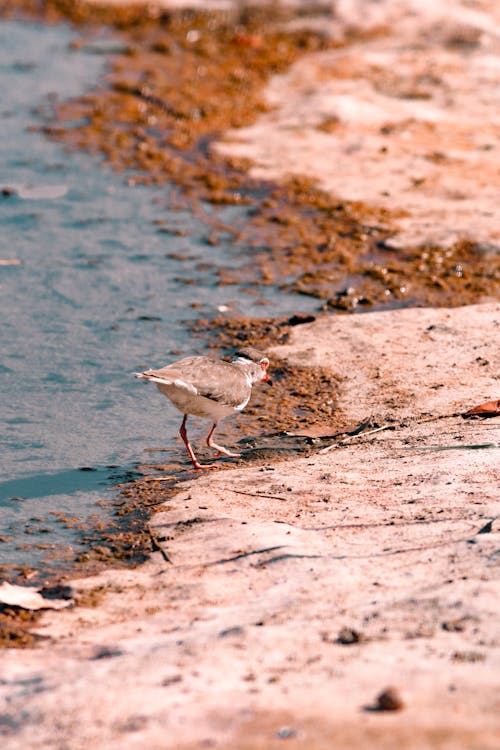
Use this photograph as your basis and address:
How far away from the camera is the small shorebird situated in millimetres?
7703

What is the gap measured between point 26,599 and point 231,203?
7.19 m

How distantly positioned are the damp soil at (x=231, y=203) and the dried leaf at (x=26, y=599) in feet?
0.33

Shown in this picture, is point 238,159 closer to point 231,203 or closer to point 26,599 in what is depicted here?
point 231,203

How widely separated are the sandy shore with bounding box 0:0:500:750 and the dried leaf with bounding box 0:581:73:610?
109 millimetres

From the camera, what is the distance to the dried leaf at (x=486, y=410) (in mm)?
8016

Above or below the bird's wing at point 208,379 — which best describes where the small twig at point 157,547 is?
below

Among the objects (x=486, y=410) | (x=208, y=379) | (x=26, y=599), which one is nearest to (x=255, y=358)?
(x=208, y=379)

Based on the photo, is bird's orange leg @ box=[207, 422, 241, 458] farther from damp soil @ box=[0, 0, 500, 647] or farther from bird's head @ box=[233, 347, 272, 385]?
bird's head @ box=[233, 347, 272, 385]

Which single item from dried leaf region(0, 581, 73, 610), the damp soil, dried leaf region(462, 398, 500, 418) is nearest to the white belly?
the damp soil

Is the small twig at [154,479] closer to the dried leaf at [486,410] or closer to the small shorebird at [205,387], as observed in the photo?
the small shorebird at [205,387]

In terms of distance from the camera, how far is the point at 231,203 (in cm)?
1247

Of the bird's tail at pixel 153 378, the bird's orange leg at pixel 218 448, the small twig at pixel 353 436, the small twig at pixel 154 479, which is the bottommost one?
the small twig at pixel 154 479

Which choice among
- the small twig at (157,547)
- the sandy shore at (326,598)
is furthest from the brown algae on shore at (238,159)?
the small twig at (157,547)

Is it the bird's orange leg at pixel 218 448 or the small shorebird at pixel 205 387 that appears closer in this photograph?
the small shorebird at pixel 205 387
